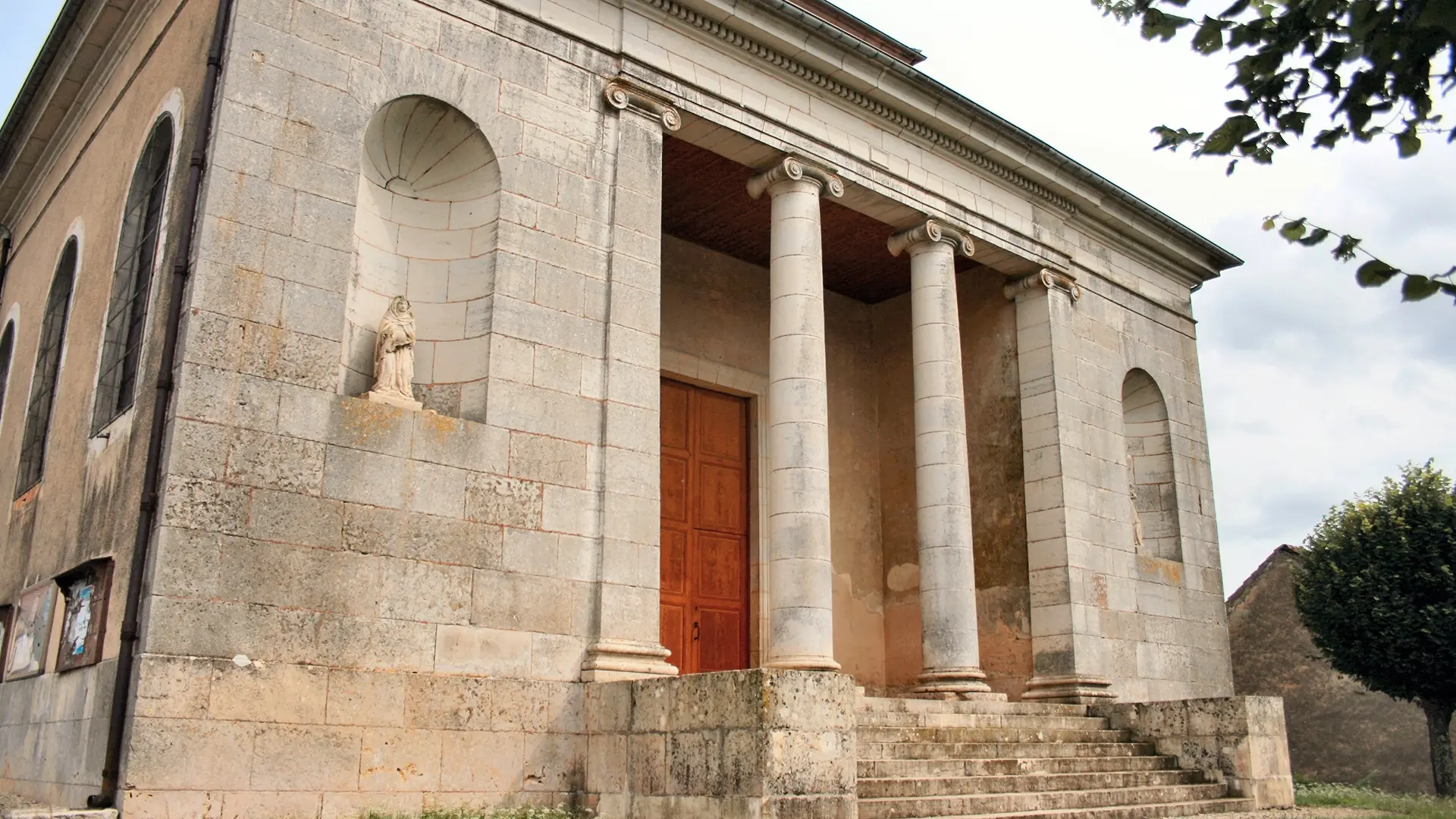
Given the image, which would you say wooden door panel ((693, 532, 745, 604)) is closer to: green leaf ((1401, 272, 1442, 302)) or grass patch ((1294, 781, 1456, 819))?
grass patch ((1294, 781, 1456, 819))

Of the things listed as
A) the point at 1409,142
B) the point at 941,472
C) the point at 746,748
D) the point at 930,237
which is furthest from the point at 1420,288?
the point at 930,237

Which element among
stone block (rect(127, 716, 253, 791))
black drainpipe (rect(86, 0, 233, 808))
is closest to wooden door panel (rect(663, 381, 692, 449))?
black drainpipe (rect(86, 0, 233, 808))

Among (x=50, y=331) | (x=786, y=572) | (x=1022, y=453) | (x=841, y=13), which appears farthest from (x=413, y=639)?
(x=841, y=13)

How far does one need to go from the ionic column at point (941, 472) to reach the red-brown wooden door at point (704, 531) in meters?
2.51

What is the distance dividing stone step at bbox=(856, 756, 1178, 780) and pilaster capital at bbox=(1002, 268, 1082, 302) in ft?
19.2

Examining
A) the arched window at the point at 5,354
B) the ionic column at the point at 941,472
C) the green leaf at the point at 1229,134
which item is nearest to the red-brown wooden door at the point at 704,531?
the ionic column at the point at 941,472

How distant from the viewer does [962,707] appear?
11781mm

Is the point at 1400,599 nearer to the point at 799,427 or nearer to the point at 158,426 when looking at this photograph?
the point at 799,427

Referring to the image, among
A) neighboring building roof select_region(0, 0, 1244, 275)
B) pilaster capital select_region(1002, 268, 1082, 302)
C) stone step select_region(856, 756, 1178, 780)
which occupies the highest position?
neighboring building roof select_region(0, 0, 1244, 275)

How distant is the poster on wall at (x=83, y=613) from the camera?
851cm

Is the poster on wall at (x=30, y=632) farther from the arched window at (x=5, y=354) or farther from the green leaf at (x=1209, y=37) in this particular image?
the green leaf at (x=1209, y=37)

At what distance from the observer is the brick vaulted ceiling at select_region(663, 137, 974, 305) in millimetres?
13484

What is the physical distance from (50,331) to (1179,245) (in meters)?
14.4

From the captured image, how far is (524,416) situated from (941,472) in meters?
5.25
